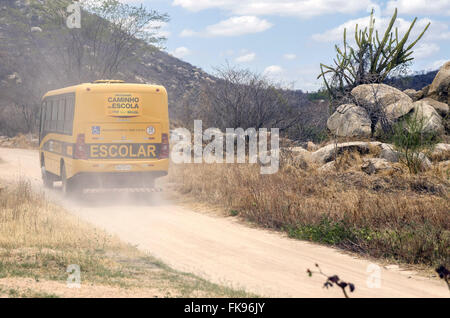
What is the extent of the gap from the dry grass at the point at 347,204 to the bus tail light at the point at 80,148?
3.12m

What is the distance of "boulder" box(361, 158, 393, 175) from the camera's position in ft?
52.9

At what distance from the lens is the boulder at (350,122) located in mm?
21281

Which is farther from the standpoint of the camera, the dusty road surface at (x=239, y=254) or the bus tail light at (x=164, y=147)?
the bus tail light at (x=164, y=147)

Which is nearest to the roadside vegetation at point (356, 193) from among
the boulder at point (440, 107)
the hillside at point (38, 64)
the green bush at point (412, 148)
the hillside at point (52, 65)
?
the green bush at point (412, 148)

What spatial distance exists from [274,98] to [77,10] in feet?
68.3

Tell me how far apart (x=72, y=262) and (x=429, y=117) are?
1491cm

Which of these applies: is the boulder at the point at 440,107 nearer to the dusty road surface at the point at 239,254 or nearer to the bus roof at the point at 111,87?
the bus roof at the point at 111,87

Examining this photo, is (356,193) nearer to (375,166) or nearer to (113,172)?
(375,166)

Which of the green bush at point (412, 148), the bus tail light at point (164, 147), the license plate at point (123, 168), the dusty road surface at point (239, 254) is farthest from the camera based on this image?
the green bush at point (412, 148)

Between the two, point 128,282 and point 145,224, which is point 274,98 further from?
point 128,282

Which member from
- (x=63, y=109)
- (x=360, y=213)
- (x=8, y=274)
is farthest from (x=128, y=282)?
(x=63, y=109)

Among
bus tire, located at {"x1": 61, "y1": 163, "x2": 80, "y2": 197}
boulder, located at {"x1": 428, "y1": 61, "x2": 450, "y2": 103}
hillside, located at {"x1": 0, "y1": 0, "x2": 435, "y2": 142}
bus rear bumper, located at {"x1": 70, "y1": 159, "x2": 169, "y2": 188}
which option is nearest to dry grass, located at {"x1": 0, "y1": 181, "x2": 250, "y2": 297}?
bus rear bumper, located at {"x1": 70, "y1": 159, "x2": 169, "y2": 188}

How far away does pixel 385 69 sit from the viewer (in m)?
25.3

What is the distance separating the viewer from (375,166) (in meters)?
16.2
